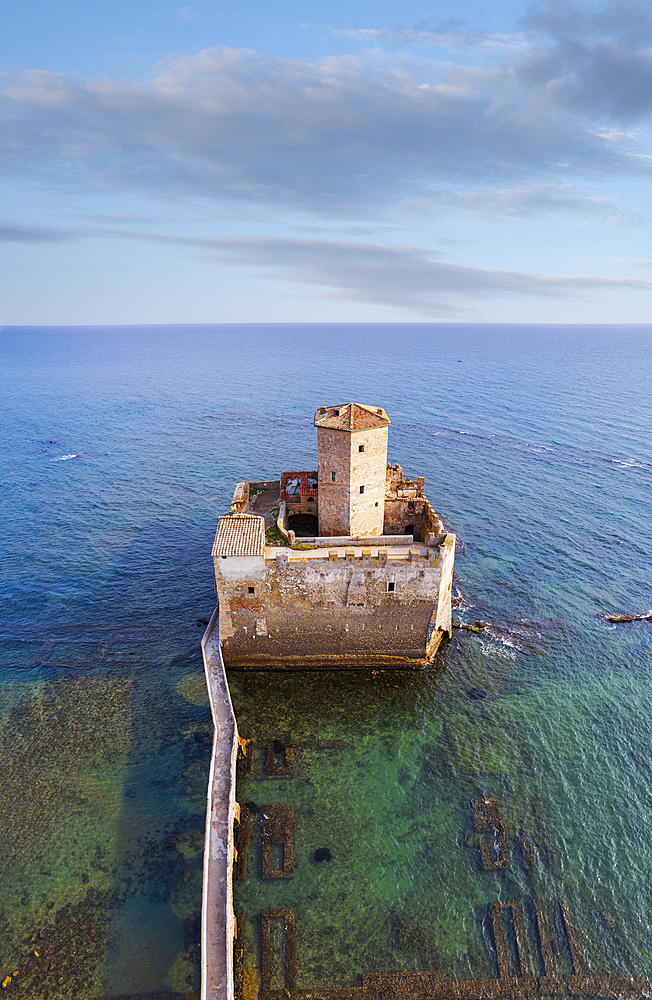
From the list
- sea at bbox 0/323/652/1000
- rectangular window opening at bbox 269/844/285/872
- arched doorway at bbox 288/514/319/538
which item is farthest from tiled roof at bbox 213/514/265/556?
rectangular window opening at bbox 269/844/285/872

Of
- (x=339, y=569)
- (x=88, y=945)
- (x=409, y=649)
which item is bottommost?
(x=88, y=945)

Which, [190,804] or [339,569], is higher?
[339,569]

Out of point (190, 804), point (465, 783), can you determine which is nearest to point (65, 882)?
point (190, 804)

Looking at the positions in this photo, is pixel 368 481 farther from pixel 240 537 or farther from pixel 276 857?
pixel 276 857

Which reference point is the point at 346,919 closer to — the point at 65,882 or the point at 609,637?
the point at 65,882

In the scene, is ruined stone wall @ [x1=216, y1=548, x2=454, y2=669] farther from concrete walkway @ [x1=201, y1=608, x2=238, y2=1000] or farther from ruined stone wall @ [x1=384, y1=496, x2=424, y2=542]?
ruined stone wall @ [x1=384, y1=496, x2=424, y2=542]

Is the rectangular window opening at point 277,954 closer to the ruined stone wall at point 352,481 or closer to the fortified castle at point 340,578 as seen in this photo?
the fortified castle at point 340,578
